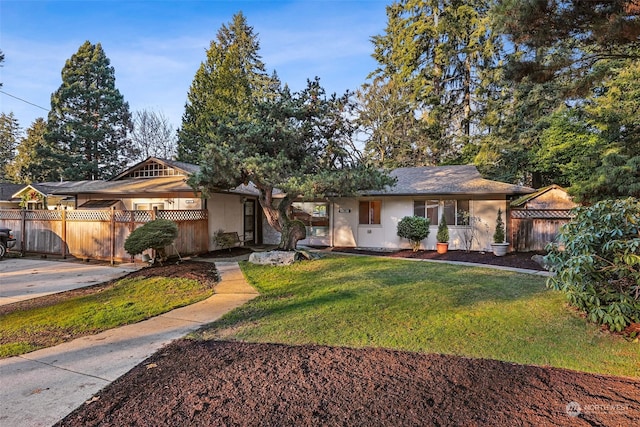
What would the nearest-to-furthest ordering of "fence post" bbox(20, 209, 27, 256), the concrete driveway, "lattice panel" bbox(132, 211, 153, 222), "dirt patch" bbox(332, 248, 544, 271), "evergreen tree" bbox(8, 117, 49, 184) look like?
the concrete driveway
"dirt patch" bbox(332, 248, 544, 271)
"lattice panel" bbox(132, 211, 153, 222)
"fence post" bbox(20, 209, 27, 256)
"evergreen tree" bbox(8, 117, 49, 184)

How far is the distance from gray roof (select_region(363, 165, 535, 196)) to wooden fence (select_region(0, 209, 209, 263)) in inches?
256

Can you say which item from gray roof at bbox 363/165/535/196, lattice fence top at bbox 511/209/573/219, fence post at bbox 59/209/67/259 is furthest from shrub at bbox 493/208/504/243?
fence post at bbox 59/209/67/259

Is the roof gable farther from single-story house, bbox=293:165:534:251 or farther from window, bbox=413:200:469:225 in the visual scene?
window, bbox=413:200:469:225

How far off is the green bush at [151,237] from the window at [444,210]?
882 centimetres

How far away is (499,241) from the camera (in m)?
11.5

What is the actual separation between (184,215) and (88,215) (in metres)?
3.06

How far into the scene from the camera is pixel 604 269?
4367mm

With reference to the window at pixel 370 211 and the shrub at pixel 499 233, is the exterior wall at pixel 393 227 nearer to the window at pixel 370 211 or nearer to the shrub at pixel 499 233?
the window at pixel 370 211

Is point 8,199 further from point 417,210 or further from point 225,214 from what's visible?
point 417,210

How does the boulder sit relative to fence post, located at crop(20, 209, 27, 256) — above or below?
below

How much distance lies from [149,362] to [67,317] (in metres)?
2.58

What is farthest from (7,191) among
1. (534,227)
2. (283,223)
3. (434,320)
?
(534,227)

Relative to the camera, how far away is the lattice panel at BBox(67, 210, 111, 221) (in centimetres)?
1055

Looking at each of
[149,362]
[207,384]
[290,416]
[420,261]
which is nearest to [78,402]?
[149,362]
